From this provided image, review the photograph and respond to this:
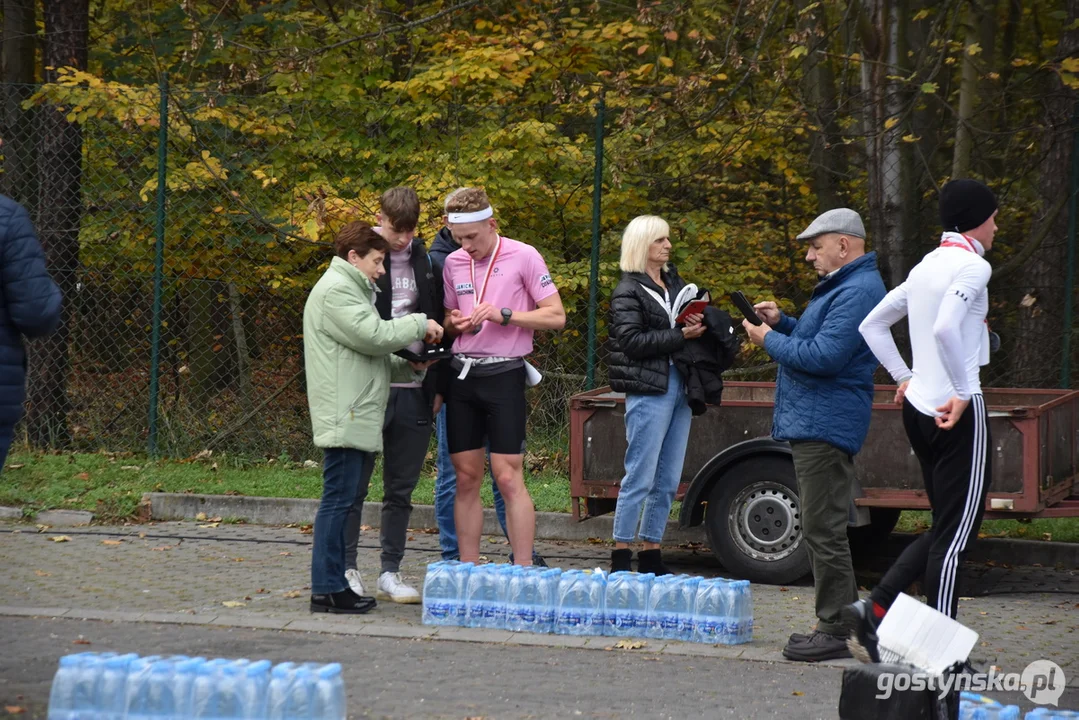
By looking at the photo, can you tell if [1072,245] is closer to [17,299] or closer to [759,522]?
[759,522]

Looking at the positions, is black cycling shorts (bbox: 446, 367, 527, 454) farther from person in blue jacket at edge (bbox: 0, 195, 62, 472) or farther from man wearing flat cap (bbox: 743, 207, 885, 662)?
person in blue jacket at edge (bbox: 0, 195, 62, 472)

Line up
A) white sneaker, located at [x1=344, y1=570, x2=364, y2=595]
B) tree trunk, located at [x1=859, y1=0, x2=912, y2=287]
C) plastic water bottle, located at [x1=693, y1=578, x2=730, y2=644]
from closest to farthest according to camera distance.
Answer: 1. plastic water bottle, located at [x1=693, y1=578, x2=730, y2=644]
2. white sneaker, located at [x1=344, y1=570, x2=364, y2=595]
3. tree trunk, located at [x1=859, y1=0, x2=912, y2=287]

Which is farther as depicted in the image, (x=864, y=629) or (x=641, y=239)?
(x=641, y=239)

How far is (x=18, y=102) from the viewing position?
13.0 meters

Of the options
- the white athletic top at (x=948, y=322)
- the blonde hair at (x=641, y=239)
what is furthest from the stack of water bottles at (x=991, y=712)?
the blonde hair at (x=641, y=239)

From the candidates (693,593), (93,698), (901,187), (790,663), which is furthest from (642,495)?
(901,187)

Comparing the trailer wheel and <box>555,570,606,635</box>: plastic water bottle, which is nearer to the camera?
<box>555,570,606,635</box>: plastic water bottle

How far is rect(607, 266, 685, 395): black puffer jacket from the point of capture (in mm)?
7734

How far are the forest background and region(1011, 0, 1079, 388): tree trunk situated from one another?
0.08m

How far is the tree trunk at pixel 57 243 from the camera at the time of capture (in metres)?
Answer: 13.0

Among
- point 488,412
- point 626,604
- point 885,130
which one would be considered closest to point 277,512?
point 488,412

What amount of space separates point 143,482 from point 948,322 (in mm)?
7076

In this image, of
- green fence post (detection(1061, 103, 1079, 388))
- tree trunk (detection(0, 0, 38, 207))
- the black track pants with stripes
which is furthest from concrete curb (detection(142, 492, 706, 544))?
tree trunk (detection(0, 0, 38, 207))

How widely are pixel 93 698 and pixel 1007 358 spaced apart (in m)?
7.87
